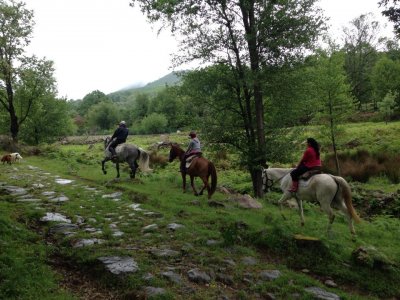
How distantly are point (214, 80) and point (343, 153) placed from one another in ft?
59.1

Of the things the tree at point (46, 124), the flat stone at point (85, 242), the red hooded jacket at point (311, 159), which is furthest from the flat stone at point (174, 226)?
the tree at point (46, 124)

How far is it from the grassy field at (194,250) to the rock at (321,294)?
0.45 ft

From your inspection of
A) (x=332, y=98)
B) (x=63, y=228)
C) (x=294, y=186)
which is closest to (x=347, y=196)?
(x=294, y=186)

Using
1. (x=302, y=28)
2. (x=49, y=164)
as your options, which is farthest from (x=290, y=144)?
(x=49, y=164)

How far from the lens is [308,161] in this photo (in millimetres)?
10727

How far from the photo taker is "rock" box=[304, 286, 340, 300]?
704 cm

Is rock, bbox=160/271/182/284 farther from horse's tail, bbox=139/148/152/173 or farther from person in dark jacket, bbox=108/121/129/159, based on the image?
person in dark jacket, bbox=108/121/129/159

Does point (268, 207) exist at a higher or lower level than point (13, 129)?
lower

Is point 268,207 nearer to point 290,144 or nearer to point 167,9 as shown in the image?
point 290,144

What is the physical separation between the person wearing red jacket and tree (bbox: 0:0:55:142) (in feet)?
91.7

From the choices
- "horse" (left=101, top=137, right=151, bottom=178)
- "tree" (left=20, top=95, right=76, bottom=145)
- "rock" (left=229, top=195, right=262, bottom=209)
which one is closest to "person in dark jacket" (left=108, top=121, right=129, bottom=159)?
"horse" (left=101, top=137, right=151, bottom=178)

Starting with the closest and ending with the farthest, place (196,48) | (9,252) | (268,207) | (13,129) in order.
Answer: (9,252), (268,207), (196,48), (13,129)

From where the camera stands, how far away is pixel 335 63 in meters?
29.8

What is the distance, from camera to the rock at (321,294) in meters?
7.04
